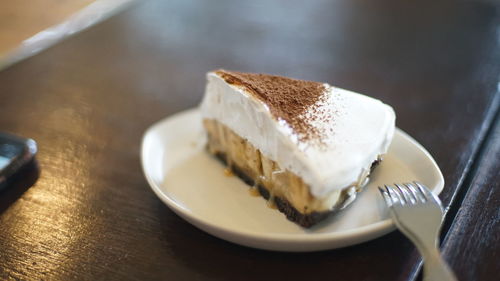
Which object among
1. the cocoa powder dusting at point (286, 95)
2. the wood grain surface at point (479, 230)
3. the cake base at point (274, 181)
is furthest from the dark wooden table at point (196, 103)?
the cocoa powder dusting at point (286, 95)

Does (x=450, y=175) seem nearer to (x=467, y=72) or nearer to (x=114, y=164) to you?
(x=467, y=72)

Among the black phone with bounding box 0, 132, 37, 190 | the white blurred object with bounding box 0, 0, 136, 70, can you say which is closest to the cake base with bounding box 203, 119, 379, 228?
the black phone with bounding box 0, 132, 37, 190

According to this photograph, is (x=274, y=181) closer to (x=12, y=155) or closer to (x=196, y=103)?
(x=196, y=103)

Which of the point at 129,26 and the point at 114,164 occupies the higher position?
the point at 129,26

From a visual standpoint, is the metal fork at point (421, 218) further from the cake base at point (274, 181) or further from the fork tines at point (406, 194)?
the cake base at point (274, 181)

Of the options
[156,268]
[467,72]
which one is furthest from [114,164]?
[467,72]

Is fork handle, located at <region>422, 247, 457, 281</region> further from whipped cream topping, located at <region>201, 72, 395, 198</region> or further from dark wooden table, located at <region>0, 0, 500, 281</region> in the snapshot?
whipped cream topping, located at <region>201, 72, 395, 198</region>

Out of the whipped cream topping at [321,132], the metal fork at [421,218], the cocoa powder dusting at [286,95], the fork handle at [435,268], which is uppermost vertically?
the cocoa powder dusting at [286,95]
